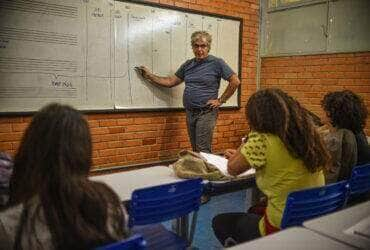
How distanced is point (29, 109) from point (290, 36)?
3.10 meters

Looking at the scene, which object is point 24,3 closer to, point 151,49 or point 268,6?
point 151,49

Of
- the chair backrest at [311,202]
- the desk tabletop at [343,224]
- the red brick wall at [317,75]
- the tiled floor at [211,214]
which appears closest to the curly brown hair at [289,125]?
the chair backrest at [311,202]

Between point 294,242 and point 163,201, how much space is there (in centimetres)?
74

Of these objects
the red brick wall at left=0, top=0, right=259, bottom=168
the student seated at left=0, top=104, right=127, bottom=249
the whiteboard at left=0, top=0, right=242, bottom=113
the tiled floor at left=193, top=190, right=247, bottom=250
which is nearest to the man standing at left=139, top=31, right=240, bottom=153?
the whiteboard at left=0, top=0, right=242, bottom=113

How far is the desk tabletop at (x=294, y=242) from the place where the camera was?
1213mm

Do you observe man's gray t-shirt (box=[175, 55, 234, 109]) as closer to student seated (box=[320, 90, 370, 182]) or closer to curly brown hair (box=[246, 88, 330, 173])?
student seated (box=[320, 90, 370, 182])

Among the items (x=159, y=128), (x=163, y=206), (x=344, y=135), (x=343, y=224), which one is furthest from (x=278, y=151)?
(x=159, y=128)

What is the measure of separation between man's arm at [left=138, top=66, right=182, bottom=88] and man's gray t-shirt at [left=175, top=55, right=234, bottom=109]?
0.55 feet

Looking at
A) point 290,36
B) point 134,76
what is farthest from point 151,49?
point 290,36

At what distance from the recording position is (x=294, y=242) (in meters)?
1.25

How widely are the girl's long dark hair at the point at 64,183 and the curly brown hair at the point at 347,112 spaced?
1.70m

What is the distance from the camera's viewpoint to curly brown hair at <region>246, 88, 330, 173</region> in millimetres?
1809

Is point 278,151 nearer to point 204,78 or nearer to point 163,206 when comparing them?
point 163,206

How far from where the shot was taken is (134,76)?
156 inches
